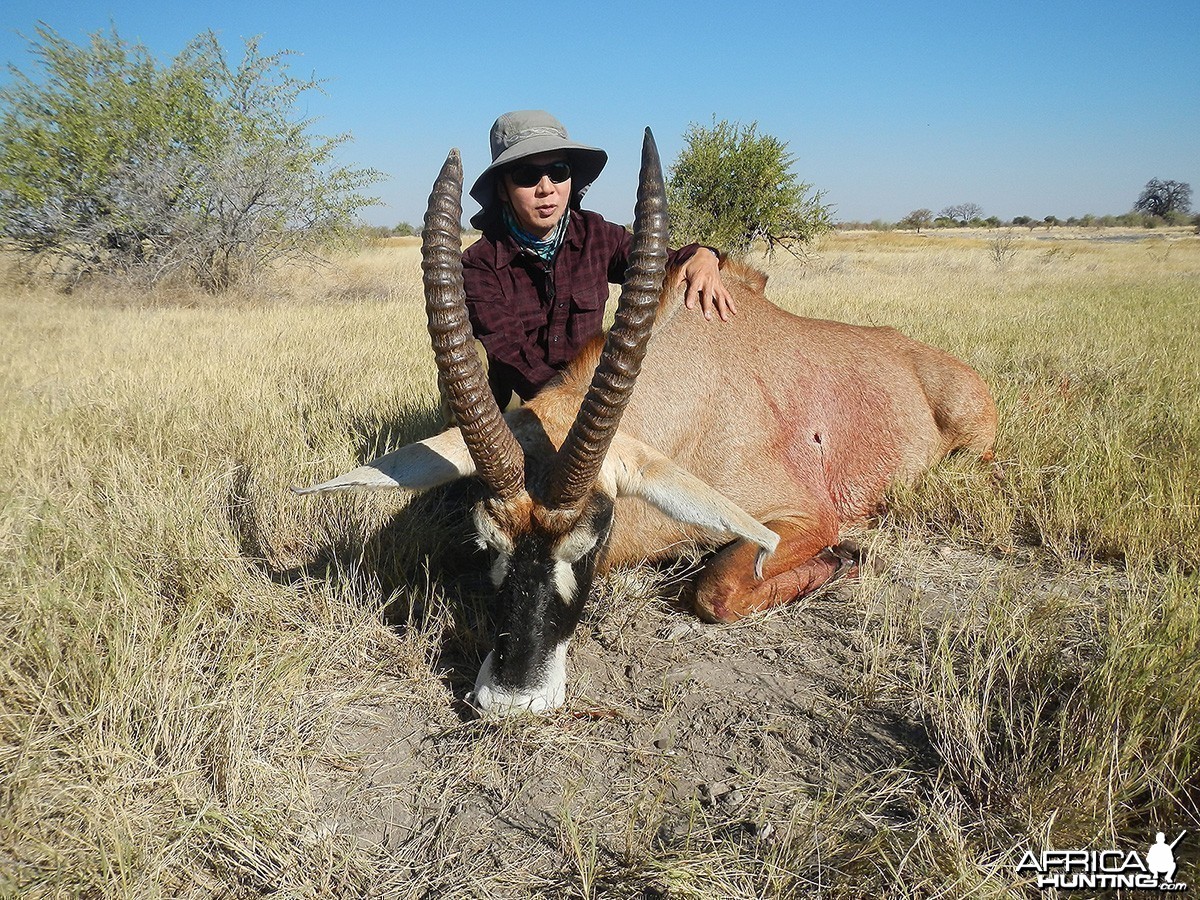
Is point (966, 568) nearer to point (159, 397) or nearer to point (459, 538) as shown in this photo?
point (459, 538)

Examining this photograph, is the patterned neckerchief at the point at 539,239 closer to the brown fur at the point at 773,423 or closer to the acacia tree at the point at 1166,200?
the brown fur at the point at 773,423

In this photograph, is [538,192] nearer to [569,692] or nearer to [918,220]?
[569,692]

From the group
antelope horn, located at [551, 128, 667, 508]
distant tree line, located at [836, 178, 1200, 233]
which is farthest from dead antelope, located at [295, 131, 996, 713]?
distant tree line, located at [836, 178, 1200, 233]

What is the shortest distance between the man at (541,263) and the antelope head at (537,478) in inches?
65.7

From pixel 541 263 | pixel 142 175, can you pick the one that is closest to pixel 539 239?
pixel 541 263

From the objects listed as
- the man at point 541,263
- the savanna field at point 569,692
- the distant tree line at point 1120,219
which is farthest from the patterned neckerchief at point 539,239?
the distant tree line at point 1120,219

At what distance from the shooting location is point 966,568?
12.9ft

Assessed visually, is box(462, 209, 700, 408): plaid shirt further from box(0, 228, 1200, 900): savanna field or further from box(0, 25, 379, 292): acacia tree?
box(0, 25, 379, 292): acacia tree

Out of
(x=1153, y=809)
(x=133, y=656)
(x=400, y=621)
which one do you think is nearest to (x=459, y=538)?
(x=400, y=621)

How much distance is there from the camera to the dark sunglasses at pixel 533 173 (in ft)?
13.6

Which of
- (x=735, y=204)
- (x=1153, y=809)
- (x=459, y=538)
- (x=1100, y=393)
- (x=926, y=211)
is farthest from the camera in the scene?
(x=926, y=211)

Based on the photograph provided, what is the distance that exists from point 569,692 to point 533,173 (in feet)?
10.0

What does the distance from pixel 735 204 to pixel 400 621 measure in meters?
22.7

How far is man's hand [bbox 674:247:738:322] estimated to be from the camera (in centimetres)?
429
